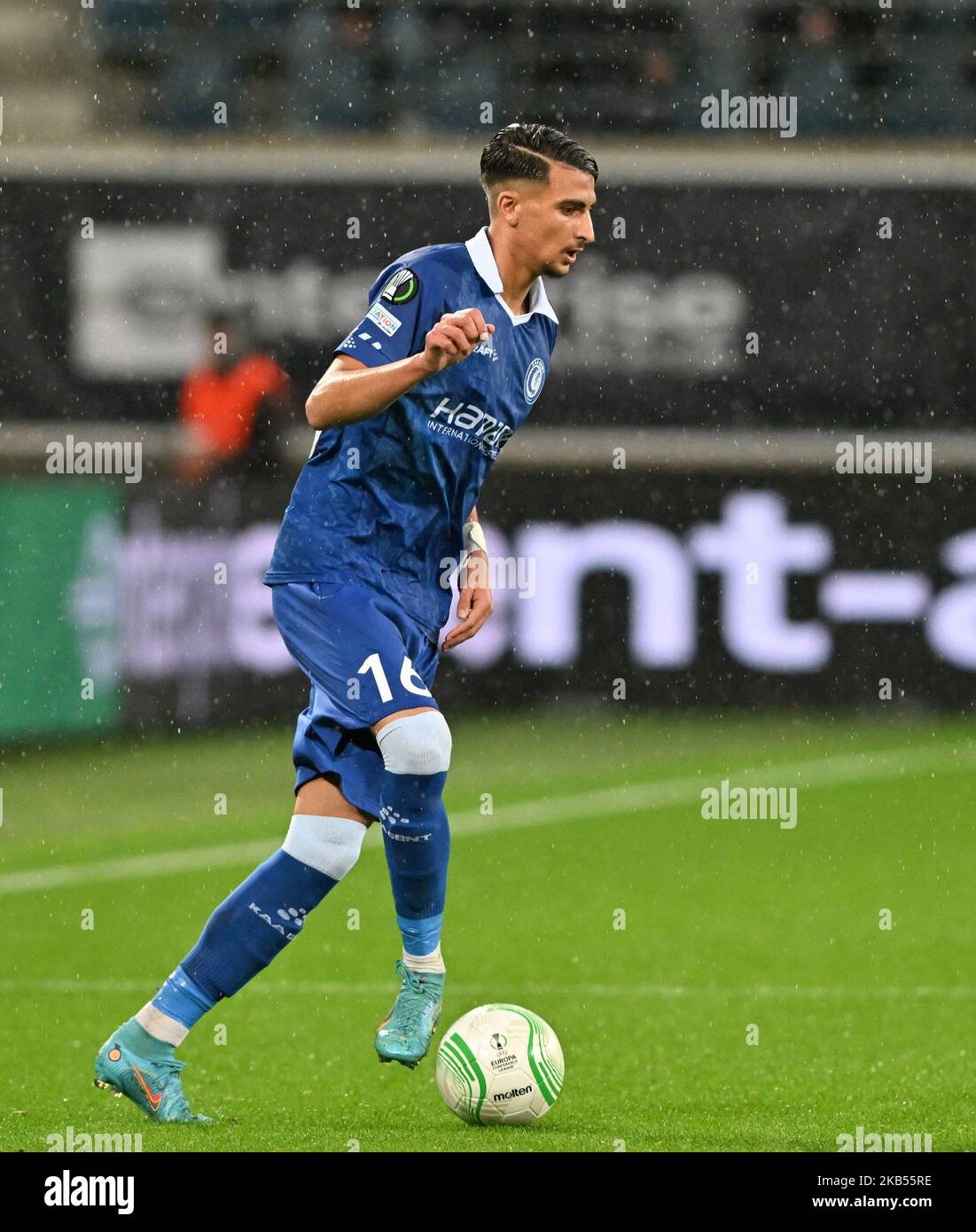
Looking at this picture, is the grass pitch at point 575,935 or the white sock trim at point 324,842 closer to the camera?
the white sock trim at point 324,842

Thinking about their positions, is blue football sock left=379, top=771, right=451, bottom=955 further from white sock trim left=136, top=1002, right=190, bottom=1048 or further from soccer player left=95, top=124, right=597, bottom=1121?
white sock trim left=136, top=1002, right=190, bottom=1048

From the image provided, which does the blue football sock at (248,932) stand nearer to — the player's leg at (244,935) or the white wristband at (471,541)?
the player's leg at (244,935)

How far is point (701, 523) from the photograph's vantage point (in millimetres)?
12320

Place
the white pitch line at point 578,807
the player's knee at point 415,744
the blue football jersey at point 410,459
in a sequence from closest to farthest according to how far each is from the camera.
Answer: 1. the player's knee at point 415,744
2. the blue football jersey at point 410,459
3. the white pitch line at point 578,807

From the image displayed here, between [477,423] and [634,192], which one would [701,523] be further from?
[477,423]

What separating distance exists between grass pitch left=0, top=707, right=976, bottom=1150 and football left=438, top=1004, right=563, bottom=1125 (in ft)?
0.16

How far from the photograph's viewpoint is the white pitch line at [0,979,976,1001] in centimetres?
615

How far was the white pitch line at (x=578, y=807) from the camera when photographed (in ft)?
27.2

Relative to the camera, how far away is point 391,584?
14.8 feet

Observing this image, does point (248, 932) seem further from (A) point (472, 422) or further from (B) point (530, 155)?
(B) point (530, 155)

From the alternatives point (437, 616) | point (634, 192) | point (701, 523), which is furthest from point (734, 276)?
point (437, 616)

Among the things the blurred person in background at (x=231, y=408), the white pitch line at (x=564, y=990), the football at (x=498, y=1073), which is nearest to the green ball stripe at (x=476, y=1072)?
the football at (x=498, y=1073)

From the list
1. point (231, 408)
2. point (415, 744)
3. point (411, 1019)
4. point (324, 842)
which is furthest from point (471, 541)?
point (231, 408)

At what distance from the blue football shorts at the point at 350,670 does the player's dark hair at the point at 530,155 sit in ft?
3.16
